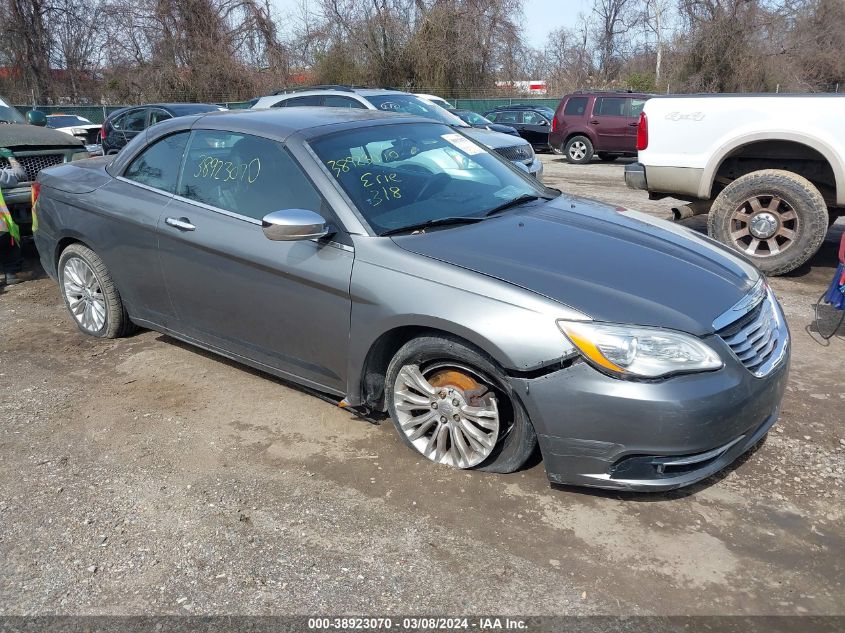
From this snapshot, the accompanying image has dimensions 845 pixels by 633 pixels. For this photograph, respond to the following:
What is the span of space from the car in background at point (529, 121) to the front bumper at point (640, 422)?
18885mm

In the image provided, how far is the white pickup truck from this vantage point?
6.31 meters

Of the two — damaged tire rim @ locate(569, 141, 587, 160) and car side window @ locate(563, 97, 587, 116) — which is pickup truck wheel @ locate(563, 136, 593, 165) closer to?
damaged tire rim @ locate(569, 141, 587, 160)

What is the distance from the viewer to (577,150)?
1825 cm

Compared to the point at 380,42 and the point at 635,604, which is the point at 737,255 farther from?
the point at 380,42

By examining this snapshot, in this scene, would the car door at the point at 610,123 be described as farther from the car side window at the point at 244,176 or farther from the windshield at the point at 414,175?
the car side window at the point at 244,176

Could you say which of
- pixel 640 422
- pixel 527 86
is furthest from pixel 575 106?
pixel 527 86

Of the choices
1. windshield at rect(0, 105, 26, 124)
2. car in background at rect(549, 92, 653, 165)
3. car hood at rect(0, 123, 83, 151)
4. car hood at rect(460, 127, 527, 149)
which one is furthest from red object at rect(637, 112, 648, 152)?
car in background at rect(549, 92, 653, 165)

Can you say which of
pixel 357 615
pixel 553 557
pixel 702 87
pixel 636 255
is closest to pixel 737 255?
pixel 636 255

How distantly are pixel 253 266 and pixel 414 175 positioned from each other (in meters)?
1.02

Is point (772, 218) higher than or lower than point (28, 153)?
lower

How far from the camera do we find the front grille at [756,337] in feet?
9.88

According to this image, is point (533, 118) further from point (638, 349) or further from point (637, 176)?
point (638, 349)

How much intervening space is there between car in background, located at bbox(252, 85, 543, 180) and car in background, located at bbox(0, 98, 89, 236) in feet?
8.91

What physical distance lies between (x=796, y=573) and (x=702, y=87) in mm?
36054
